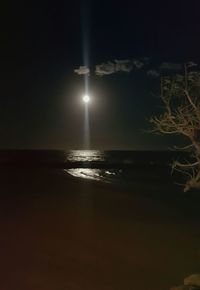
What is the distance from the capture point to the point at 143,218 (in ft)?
76.5

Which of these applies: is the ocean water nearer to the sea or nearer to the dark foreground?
the sea

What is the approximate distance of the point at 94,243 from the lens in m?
16.6

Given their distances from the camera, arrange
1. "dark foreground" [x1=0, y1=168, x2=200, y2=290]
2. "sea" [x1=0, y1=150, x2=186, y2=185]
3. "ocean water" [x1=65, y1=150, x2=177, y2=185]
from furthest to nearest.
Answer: "sea" [x1=0, y1=150, x2=186, y2=185], "ocean water" [x1=65, y1=150, x2=177, y2=185], "dark foreground" [x1=0, y1=168, x2=200, y2=290]

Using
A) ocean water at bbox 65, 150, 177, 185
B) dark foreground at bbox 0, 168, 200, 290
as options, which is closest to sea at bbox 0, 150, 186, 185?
ocean water at bbox 65, 150, 177, 185

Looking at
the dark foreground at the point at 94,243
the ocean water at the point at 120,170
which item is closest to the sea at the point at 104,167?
the ocean water at the point at 120,170

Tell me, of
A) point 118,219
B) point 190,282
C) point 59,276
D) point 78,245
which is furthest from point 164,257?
point 118,219

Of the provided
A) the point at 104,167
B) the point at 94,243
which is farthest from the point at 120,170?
the point at 94,243

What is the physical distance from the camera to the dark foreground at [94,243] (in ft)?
40.5

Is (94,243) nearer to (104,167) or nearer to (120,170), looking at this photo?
(120,170)

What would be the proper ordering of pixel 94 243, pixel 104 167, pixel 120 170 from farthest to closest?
1. pixel 104 167
2. pixel 120 170
3. pixel 94 243

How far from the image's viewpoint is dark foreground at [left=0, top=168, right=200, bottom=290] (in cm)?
1234

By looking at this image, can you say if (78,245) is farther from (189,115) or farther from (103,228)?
(189,115)

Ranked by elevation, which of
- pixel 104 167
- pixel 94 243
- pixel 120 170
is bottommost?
pixel 104 167

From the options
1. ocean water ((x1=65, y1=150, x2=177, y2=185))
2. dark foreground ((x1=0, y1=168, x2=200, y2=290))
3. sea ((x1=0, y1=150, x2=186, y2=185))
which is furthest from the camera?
sea ((x1=0, y1=150, x2=186, y2=185))
